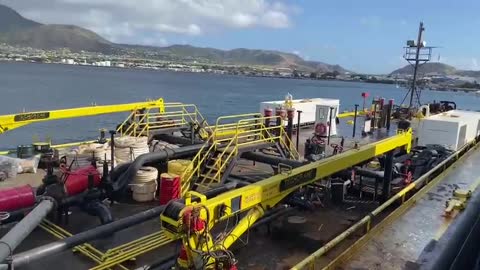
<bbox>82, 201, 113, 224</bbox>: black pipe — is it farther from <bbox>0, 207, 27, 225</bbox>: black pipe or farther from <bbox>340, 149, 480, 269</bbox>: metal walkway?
<bbox>340, 149, 480, 269</bbox>: metal walkway

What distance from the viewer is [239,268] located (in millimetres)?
9906

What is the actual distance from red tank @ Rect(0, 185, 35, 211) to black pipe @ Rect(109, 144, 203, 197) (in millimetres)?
2030

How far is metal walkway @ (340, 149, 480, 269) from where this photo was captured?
26.8ft

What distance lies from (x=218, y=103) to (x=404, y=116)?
47.7 m

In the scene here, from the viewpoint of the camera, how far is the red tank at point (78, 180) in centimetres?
1087

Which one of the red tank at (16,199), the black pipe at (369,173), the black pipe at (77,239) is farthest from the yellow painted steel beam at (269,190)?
the red tank at (16,199)

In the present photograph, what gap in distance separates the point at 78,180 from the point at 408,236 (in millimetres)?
7886

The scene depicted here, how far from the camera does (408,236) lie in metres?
9.41

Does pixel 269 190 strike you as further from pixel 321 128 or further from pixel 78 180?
pixel 321 128

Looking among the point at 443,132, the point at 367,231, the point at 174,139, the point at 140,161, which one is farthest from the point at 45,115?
the point at 443,132

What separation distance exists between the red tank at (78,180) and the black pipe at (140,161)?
0.52 metres

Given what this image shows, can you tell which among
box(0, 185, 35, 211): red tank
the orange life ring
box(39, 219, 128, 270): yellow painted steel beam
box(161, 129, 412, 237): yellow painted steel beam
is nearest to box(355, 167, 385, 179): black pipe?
the orange life ring

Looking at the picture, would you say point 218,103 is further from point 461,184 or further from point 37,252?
point 37,252

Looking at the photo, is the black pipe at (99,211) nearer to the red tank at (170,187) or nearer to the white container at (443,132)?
the red tank at (170,187)
